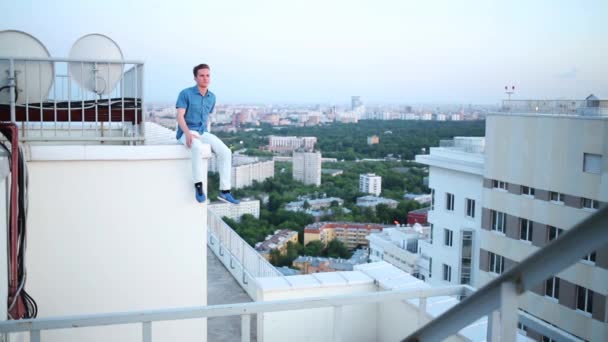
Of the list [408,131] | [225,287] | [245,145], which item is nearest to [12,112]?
[225,287]

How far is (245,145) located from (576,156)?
48948mm

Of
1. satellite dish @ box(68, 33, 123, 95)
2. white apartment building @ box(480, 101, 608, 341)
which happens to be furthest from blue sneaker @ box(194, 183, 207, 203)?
white apartment building @ box(480, 101, 608, 341)

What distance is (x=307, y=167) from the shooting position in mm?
64125

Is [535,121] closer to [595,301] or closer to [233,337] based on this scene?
[595,301]

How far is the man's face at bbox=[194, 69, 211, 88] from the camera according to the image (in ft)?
16.9

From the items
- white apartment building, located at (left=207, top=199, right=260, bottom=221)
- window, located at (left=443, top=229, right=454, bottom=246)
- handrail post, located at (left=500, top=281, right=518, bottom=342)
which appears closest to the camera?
handrail post, located at (left=500, top=281, right=518, bottom=342)

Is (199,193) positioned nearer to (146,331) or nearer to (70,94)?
(70,94)

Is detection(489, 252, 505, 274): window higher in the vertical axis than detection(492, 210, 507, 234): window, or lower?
lower

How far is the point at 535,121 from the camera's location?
22672 millimetres

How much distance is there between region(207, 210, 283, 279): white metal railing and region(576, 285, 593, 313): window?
1510 cm

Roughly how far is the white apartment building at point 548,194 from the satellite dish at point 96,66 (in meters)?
14.9

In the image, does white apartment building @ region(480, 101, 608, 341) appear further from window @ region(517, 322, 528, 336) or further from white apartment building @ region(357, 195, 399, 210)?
white apartment building @ region(357, 195, 399, 210)

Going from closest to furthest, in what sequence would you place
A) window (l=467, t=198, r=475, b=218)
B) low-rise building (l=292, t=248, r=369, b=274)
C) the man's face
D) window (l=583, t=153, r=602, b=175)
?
the man's face < window (l=583, t=153, r=602, b=175) < window (l=467, t=198, r=475, b=218) < low-rise building (l=292, t=248, r=369, b=274)

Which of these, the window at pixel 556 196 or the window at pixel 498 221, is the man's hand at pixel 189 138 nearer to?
the window at pixel 556 196
